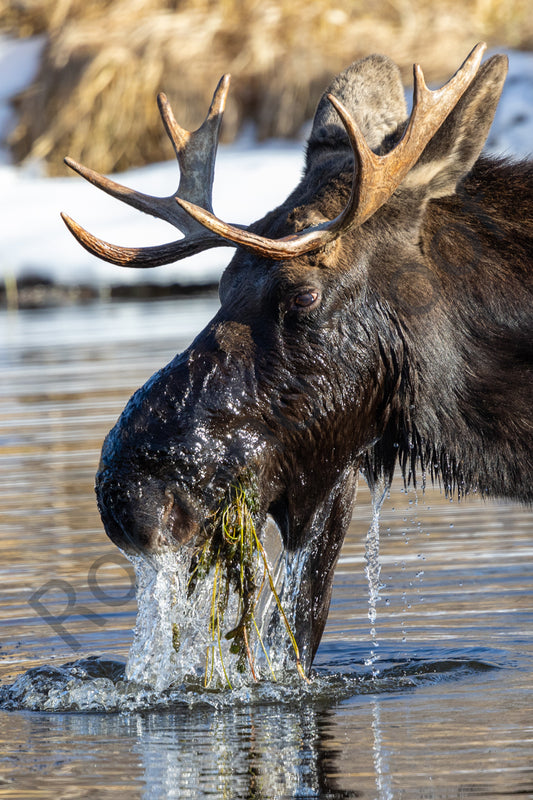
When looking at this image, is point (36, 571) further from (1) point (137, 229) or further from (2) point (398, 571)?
(1) point (137, 229)

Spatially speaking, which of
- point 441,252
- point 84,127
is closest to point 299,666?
point 441,252

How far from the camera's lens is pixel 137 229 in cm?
1795

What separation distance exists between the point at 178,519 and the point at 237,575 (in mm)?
353

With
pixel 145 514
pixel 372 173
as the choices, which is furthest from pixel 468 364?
pixel 145 514

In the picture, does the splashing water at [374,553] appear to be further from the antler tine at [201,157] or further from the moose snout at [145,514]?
the antler tine at [201,157]

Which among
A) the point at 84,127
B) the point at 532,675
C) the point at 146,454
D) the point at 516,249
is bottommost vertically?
the point at 532,675

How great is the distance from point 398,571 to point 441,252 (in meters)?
2.10

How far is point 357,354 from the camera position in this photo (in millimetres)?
4883

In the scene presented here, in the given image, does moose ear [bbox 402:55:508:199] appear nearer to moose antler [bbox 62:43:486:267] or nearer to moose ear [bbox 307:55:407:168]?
moose antler [bbox 62:43:486:267]

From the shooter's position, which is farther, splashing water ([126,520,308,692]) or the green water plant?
splashing water ([126,520,308,692])

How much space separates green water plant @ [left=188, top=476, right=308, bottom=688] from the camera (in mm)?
4809

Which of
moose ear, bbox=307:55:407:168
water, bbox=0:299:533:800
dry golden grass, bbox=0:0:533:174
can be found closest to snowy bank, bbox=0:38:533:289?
dry golden grass, bbox=0:0:533:174

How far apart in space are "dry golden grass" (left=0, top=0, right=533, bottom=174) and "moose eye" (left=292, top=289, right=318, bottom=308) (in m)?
16.1

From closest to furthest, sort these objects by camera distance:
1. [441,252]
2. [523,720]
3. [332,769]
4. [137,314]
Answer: [332,769] → [523,720] → [441,252] → [137,314]
